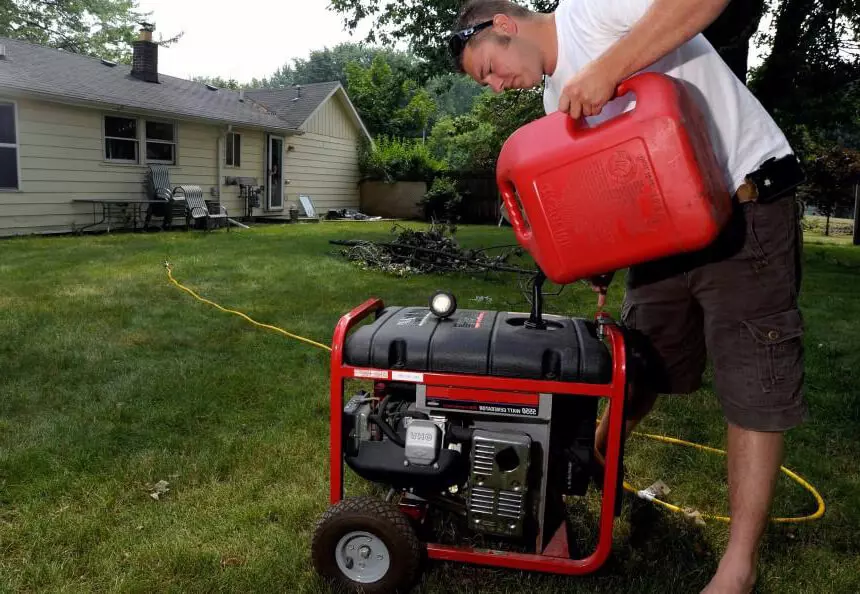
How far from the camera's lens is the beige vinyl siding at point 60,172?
11586 millimetres

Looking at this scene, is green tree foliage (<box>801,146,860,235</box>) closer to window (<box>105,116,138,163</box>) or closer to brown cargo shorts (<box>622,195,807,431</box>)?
window (<box>105,116,138,163</box>)

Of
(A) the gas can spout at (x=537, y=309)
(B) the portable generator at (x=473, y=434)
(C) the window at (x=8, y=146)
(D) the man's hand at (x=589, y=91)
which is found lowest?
(B) the portable generator at (x=473, y=434)

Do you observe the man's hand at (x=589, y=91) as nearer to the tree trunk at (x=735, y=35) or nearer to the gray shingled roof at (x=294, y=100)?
the tree trunk at (x=735, y=35)

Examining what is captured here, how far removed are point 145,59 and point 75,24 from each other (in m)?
21.8

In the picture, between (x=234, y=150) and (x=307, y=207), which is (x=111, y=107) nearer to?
(x=234, y=150)

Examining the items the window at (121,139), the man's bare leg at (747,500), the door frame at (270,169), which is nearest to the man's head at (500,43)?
the man's bare leg at (747,500)

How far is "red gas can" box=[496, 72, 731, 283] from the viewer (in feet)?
5.27

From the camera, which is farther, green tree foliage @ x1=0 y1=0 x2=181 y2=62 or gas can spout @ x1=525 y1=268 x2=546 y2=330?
green tree foliage @ x1=0 y1=0 x2=181 y2=62

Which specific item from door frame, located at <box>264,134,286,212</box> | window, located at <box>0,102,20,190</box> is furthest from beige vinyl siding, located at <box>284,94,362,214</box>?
window, located at <box>0,102,20,190</box>

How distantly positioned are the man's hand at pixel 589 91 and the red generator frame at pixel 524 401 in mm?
640

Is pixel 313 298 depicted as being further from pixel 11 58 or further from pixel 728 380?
pixel 11 58

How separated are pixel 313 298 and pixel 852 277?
22.6 feet

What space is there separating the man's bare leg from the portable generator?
322 millimetres

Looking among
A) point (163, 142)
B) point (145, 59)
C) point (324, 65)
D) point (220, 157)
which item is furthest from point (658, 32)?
point (324, 65)
